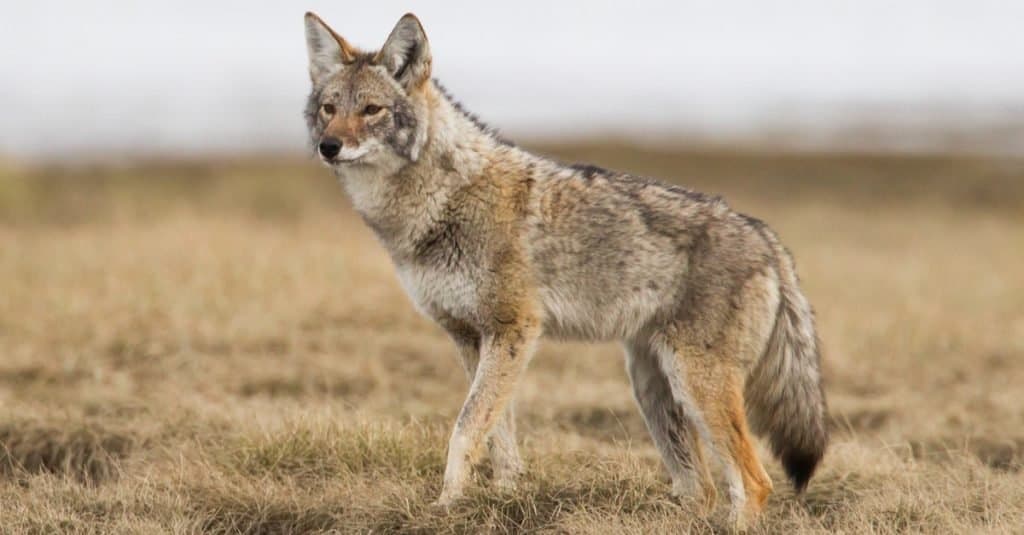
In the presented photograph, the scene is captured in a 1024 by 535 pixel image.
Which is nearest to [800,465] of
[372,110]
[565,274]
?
[565,274]

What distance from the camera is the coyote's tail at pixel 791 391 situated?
588 centimetres

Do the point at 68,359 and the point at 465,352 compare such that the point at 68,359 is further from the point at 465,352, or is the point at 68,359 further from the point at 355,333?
the point at 465,352

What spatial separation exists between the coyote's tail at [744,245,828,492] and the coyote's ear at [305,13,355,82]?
2.51m

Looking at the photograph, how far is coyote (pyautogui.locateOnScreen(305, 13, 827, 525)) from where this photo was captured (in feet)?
18.6

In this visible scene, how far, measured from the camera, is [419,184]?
596 cm

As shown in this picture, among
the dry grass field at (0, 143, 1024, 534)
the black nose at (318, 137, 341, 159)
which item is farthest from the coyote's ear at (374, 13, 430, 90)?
the dry grass field at (0, 143, 1024, 534)

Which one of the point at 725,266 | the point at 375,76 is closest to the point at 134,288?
the point at 375,76

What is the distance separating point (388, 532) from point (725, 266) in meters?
2.12

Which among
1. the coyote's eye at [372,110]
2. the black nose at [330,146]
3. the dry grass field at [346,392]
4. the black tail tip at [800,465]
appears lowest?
the dry grass field at [346,392]

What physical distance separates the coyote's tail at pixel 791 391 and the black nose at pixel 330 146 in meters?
2.37

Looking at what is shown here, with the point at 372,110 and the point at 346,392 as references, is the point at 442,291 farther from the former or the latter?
the point at 346,392

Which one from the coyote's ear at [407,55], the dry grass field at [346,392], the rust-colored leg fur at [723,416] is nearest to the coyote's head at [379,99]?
the coyote's ear at [407,55]

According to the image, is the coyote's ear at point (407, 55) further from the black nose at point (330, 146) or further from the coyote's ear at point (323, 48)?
the black nose at point (330, 146)

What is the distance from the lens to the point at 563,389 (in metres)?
9.15
